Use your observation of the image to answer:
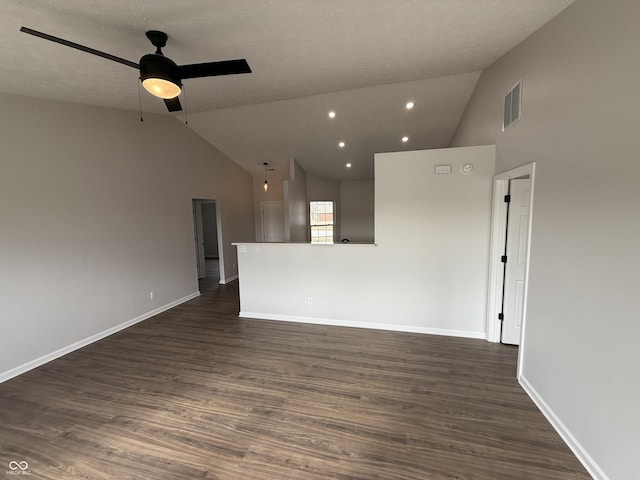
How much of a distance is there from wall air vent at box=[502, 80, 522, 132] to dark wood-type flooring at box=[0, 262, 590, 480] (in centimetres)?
251

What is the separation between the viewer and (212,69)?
6.57 ft

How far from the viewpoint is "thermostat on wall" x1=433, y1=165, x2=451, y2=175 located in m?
3.33

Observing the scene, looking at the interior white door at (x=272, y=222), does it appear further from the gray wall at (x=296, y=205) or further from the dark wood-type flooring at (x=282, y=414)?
the dark wood-type flooring at (x=282, y=414)

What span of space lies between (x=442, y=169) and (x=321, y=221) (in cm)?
559

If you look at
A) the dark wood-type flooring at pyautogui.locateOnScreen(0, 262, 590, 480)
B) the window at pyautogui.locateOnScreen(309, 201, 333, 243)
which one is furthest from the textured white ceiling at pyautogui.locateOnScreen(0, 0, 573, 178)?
the window at pyautogui.locateOnScreen(309, 201, 333, 243)

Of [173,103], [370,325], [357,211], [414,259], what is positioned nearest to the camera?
[173,103]

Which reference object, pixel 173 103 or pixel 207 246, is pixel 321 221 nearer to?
pixel 207 246

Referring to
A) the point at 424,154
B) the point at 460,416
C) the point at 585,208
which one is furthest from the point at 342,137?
the point at 460,416

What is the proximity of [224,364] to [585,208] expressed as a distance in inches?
134

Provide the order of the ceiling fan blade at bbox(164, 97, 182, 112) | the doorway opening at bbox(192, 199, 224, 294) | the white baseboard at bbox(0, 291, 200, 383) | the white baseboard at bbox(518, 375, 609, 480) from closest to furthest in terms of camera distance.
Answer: the white baseboard at bbox(518, 375, 609, 480) < the ceiling fan blade at bbox(164, 97, 182, 112) < the white baseboard at bbox(0, 291, 200, 383) < the doorway opening at bbox(192, 199, 224, 294)

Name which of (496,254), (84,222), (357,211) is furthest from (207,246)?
(496,254)
